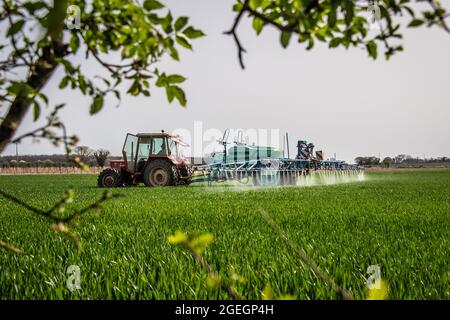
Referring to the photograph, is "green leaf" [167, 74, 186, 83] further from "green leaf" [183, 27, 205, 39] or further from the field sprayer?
the field sprayer

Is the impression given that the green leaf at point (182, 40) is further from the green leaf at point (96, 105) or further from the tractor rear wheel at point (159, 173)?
the tractor rear wheel at point (159, 173)

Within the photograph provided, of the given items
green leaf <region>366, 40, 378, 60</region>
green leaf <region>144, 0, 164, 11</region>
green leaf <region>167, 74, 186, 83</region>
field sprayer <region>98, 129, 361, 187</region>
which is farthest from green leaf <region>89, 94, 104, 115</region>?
field sprayer <region>98, 129, 361, 187</region>

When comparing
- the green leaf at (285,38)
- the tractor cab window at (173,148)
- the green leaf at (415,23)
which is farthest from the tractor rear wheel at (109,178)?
the green leaf at (415,23)

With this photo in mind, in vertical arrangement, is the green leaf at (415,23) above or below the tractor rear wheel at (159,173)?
above

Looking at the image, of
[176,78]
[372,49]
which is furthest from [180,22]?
[372,49]

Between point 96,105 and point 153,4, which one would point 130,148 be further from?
point 153,4

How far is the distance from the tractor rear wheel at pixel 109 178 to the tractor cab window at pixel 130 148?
701 millimetres

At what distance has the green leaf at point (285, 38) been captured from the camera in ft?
3.28

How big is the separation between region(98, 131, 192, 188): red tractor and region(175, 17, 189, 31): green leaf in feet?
46.4

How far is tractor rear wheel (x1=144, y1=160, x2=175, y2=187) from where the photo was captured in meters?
15.4

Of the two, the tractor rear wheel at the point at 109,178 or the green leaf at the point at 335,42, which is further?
the tractor rear wheel at the point at 109,178

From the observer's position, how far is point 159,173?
15.6 m

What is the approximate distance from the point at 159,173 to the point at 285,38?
1485 cm

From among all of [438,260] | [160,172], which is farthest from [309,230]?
[160,172]
